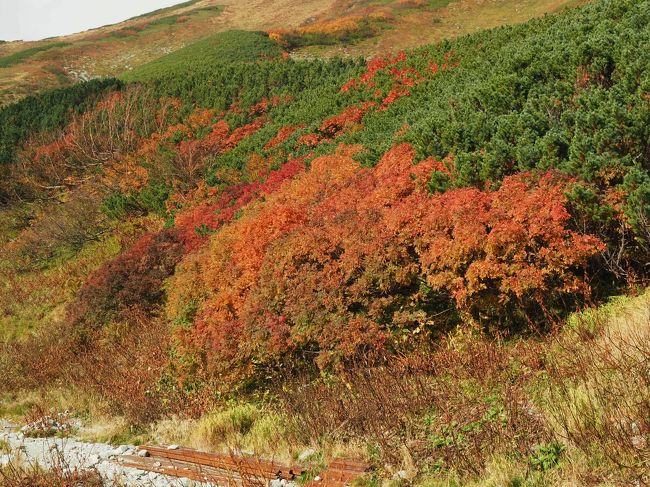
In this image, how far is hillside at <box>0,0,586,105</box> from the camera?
38.0 metres

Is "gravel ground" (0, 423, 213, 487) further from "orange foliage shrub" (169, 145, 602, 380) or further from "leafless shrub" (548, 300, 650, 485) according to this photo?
"leafless shrub" (548, 300, 650, 485)

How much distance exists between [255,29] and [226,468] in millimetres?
63523

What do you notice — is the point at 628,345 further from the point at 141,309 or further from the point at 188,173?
the point at 188,173

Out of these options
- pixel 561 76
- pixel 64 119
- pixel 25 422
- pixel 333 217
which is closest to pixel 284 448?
pixel 333 217

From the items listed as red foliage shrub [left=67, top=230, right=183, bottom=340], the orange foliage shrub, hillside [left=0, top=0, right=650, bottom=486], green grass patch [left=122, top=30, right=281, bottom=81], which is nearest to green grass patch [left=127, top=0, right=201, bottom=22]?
green grass patch [left=122, top=30, right=281, bottom=81]

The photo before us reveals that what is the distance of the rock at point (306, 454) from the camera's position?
6707mm

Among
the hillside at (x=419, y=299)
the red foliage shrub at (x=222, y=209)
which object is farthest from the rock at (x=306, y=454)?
the red foliage shrub at (x=222, y=209)

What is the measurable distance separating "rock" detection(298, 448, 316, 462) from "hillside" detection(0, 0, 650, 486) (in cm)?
5

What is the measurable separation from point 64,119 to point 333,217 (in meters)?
30.6

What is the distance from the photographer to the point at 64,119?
35062mm

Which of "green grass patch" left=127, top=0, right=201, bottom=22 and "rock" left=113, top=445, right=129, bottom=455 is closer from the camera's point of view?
"rock" left=113, top=445, right=129, bottom=455

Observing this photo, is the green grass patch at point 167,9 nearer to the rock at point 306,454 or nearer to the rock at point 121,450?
the rock at point 121,450

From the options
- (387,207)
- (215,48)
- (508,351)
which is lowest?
(508,351)

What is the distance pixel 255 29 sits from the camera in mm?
62938
